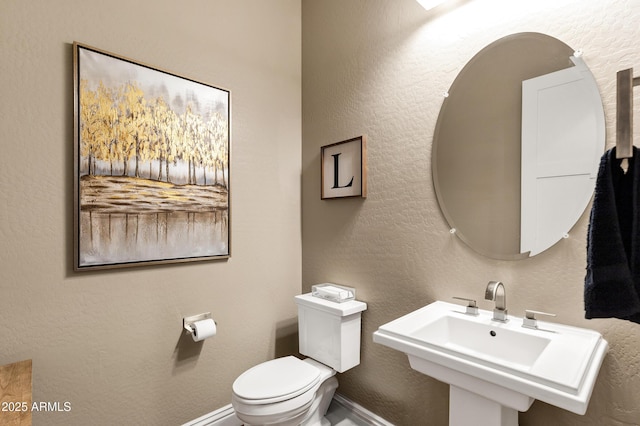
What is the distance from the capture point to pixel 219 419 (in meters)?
1.88

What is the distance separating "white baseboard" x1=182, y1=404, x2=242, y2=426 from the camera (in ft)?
5.94

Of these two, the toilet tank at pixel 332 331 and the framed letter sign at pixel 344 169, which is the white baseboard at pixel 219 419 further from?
the framed letter sign at pixel 344 169

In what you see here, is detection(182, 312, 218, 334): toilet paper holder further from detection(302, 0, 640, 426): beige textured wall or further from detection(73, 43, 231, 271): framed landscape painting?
detection(302, 0, 640, 426): beige textured wall

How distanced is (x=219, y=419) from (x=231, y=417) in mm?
75

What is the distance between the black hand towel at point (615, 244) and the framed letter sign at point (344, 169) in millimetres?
1166

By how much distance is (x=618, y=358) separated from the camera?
3.69 feet

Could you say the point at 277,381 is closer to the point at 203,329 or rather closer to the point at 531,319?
the point at 203,329

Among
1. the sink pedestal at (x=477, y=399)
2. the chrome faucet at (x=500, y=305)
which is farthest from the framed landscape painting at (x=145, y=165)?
the chrome faucet at (x=500, y=305)

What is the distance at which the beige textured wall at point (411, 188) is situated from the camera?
3.79 ft

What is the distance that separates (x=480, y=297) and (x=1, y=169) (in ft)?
6.87

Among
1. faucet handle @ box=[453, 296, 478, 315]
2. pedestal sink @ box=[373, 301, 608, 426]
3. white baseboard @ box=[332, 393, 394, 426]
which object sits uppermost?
faucet handle @ box=[453, 296, 478, 315]

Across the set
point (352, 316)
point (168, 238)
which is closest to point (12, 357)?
point (168, 238)

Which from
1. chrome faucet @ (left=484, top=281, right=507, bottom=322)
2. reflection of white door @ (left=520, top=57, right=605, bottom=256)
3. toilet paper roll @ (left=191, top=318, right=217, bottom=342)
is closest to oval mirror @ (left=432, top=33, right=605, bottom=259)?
reflection of white door @ (left=520, top=57, right=605, bottom=256)

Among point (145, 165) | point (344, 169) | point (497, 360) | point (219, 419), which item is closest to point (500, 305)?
point (497, 360)
